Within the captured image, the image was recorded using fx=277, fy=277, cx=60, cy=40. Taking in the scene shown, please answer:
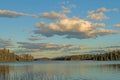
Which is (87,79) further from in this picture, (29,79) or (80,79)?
(29,79)

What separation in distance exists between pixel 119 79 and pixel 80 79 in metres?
6.11

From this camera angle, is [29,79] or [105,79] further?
[105,79]

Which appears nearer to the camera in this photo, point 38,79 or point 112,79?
point 38,79

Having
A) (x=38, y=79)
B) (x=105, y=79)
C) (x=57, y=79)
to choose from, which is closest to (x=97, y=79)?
(x=105, y=79)

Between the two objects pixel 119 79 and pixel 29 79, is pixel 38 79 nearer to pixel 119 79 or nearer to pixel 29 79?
pixel 29 79

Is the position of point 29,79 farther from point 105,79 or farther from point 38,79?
point 105,79

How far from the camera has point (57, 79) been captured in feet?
138

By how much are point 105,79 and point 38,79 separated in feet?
36.3

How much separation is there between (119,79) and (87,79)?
500 cm

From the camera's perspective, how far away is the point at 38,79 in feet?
134

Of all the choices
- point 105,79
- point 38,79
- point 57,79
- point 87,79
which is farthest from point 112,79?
point 38,79

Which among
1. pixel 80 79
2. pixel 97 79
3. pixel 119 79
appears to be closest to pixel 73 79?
pixel 80 79

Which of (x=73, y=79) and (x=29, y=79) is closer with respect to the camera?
(x=29, y=79)

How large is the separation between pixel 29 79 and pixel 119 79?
1405cm
